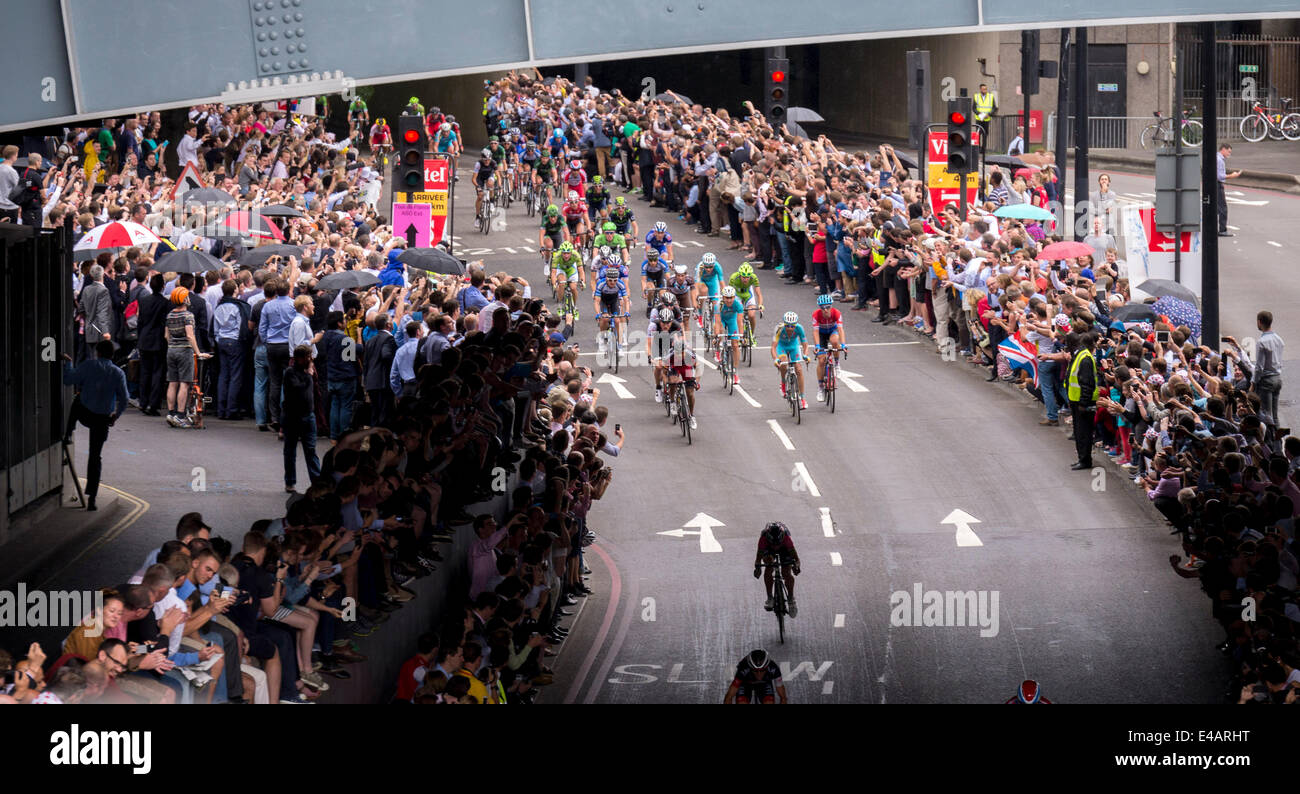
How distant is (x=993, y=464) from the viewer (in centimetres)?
2494

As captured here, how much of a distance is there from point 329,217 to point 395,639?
57.3 feet

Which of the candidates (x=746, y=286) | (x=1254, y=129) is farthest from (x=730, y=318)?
(x=1254, y=129)

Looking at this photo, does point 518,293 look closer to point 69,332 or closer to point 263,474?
point 263,474

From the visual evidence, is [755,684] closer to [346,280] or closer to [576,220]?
[346,280]

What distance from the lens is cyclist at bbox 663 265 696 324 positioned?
28562mm

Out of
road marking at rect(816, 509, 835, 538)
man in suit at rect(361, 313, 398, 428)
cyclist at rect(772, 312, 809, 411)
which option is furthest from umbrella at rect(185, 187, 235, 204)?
road marking at rect(816, 509, 835, 538)

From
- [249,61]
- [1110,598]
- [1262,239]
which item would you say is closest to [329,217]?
[1110,598]

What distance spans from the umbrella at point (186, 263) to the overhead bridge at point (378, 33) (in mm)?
11425

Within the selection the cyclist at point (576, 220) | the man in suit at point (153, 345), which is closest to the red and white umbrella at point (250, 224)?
the man in suit at point (153, 345)

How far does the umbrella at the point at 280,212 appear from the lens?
29.9 meters

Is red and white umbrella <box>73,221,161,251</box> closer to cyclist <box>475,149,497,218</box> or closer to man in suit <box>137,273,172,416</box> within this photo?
man in suit <box>137,273,172,416</box>

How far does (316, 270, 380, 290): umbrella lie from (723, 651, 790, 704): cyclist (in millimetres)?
11679

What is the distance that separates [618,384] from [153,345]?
9.10 m

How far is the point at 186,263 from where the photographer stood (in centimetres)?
2427
